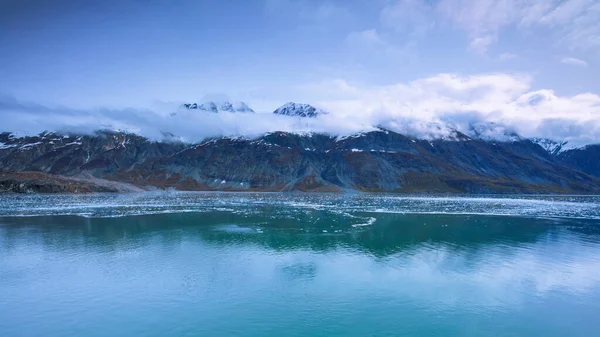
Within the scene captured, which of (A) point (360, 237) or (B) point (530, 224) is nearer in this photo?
(A) point (360, 237)

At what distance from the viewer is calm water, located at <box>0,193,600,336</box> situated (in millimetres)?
21438

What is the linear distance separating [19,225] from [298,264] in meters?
46.9

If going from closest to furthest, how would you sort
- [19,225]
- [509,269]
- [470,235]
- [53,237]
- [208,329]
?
1. [208,329]
2. [509,269]
3. [53,237]
4. [470,235]
5. [19,225]

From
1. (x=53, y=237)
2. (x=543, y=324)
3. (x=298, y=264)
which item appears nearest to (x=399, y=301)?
(x=543, y=324)

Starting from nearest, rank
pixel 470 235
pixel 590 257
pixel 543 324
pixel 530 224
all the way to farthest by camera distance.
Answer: pixel 543 324
pixel 590 257
pixel 470 235
pixel 530 224

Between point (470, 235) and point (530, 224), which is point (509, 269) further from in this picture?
point (530, 224)

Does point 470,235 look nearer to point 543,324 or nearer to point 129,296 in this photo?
point 543,324

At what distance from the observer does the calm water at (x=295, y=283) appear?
2144 centimetres

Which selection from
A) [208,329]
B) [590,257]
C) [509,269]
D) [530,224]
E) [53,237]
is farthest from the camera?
[530,224]

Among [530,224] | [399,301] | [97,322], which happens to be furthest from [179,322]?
[530,224]

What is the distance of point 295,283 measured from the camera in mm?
29141

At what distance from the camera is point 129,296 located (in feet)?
83.8

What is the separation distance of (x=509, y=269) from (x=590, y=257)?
41.7ft

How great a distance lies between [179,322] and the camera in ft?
70.6
